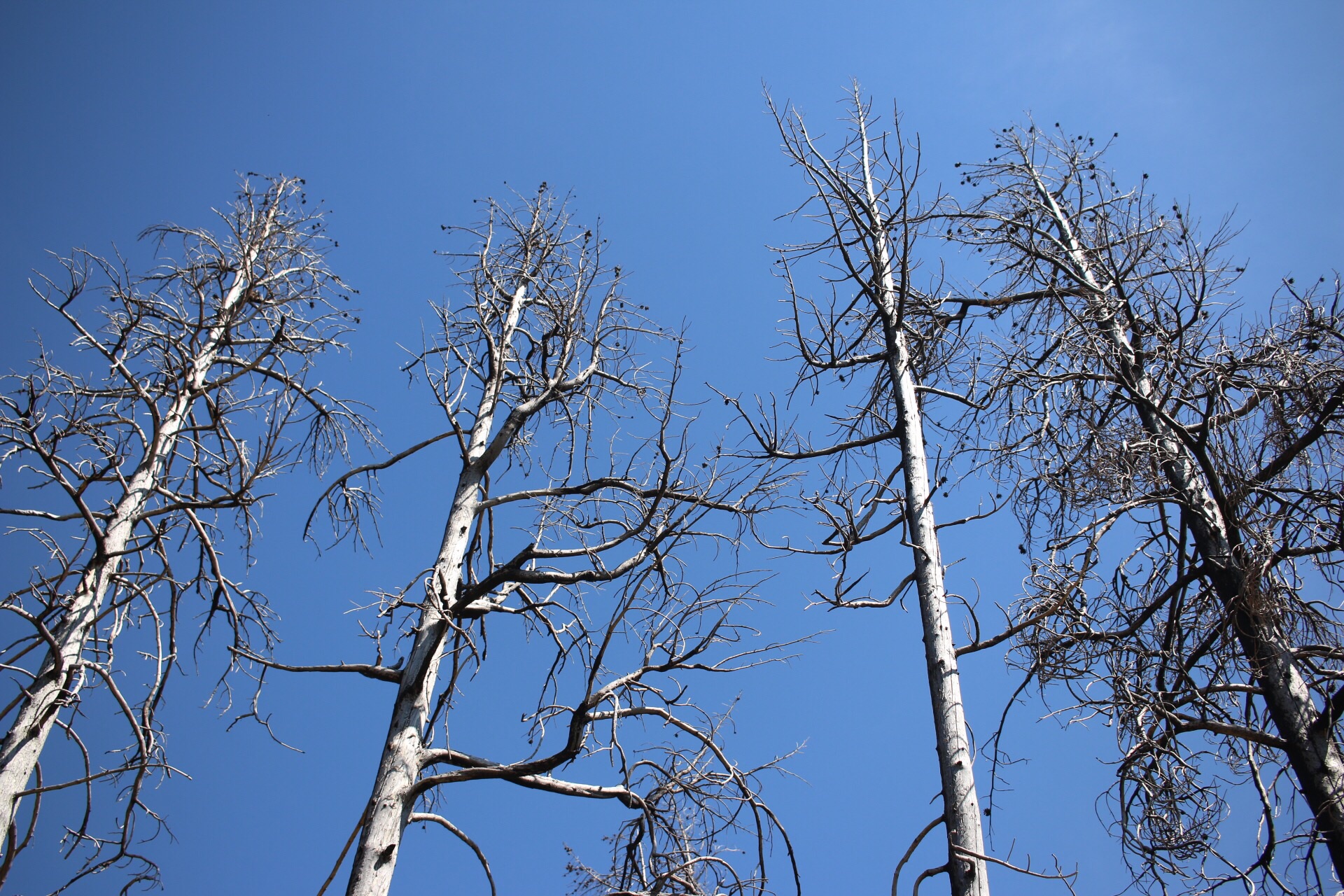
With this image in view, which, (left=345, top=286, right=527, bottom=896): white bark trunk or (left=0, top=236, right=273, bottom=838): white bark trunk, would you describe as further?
(left=0, top=236, right=273, bottom=838): white bark trunk

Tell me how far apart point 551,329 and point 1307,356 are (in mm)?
4597

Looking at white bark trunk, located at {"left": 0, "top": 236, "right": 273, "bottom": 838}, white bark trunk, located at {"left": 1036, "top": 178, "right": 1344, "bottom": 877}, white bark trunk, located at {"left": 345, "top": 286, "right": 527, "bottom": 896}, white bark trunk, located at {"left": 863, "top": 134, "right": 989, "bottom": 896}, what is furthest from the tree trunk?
white bark trunk, located at {"left": 0, "top": 236, "right": 273, "bottom": 838}

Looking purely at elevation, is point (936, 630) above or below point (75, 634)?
below

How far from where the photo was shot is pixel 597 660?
355 cm

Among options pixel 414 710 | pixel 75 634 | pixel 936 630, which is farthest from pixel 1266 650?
pixel 75 634

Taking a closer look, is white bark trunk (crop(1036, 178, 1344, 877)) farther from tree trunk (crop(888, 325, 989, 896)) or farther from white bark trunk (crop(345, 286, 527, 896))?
white bark trunk (crop(345, 286, 527, 896))

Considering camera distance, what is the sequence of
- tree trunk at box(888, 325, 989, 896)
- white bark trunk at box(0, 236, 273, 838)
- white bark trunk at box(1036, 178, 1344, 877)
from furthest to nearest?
1. white bark trunk at box(0, 236, 273, 838)
2. white bark trunk at box(1036, 178, 1344, 877)
3. tree trunk at box(888, 325, 989, 896)

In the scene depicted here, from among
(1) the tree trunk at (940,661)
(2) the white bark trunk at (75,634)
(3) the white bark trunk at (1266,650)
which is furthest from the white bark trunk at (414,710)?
(3) the white bark trunk at (1266,650)

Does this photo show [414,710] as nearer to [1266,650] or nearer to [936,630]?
[936,630]

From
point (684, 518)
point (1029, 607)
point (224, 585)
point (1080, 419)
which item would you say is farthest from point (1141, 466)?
point (224, 585)

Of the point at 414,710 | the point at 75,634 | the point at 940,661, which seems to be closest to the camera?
the point at 940,661

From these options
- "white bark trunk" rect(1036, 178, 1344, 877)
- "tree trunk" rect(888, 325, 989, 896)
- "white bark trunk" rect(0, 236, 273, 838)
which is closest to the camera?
"tree trunk" rect(888, 325, 989, 896)

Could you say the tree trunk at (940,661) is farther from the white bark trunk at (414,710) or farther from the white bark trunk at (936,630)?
the white bark trunk at (414,710)

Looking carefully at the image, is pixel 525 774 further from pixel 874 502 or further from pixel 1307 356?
pixel 1307 356
